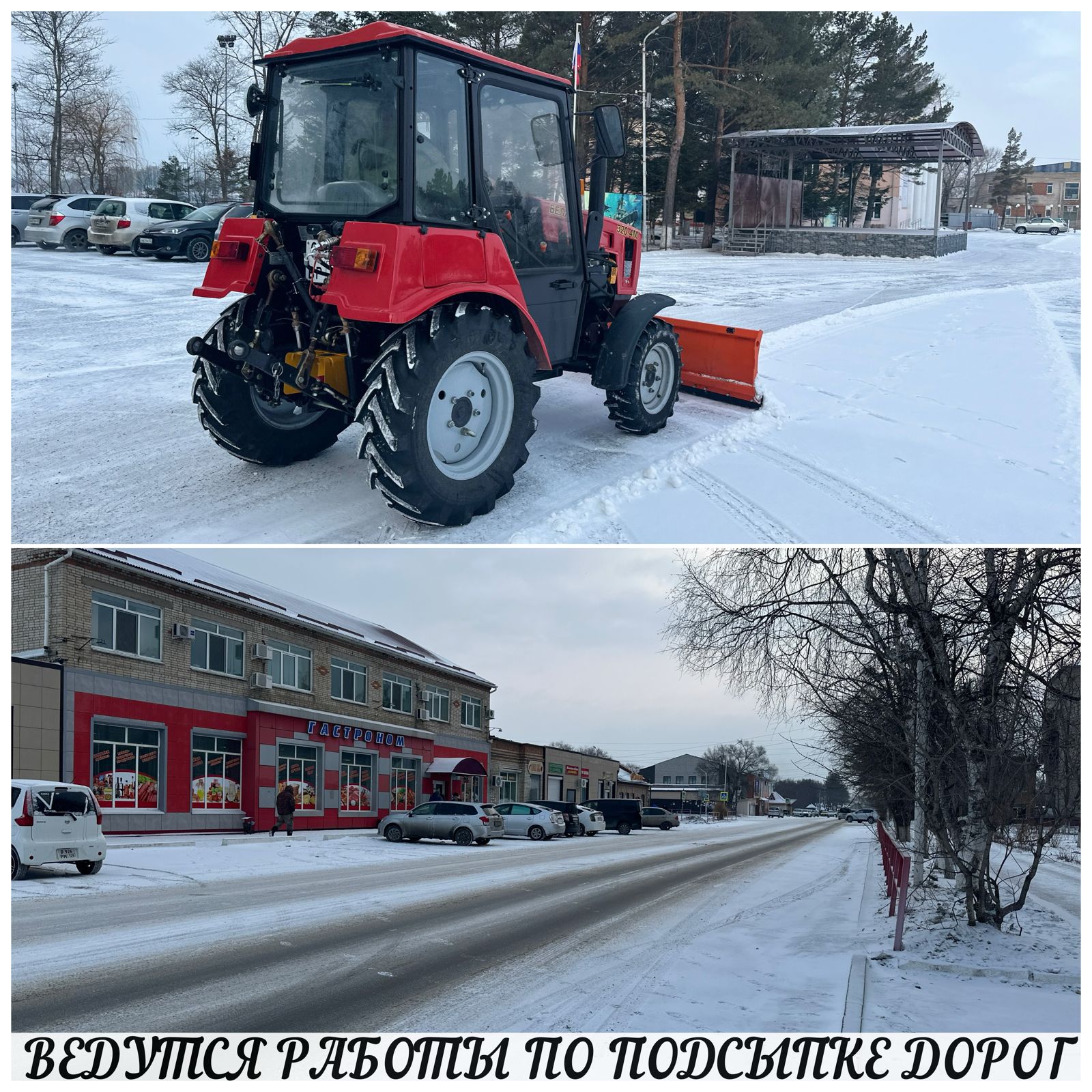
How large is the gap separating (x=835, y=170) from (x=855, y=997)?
51314 mm

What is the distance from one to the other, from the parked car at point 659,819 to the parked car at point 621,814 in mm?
3891

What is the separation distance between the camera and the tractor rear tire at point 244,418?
912 centimetres

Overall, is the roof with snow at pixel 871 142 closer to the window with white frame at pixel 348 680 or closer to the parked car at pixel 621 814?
the window with white frame at pixel 348 680

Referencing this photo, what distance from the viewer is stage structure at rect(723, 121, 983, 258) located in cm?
4091

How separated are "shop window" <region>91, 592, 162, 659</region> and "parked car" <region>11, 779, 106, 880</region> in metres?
6.84

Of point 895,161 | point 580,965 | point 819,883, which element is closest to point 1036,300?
point 819,883

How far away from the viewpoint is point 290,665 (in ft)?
87.4

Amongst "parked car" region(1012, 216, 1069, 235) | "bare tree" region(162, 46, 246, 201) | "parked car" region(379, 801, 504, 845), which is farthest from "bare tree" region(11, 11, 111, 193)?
"parked car" region(1012, 216, 1069, 235)

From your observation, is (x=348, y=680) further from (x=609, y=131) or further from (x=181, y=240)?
(x=609, y=131)

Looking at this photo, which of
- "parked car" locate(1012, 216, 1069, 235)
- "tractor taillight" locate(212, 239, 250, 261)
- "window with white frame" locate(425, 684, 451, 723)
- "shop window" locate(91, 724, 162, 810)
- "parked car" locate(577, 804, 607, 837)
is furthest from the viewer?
"parked car" locate(1012, 216, 1069, 235)

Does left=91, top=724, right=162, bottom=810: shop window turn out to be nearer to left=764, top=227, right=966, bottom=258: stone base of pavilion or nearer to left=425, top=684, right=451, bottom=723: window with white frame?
left=425, top=684, right=451, bottom=723: window with white frame

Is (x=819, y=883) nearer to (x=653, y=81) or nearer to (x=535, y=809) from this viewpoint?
(x=535, y=809)

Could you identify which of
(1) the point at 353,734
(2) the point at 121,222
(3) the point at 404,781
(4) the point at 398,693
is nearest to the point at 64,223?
(2) the point at 121,222

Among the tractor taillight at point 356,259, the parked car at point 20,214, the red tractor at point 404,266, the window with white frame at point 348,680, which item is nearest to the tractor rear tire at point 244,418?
the red tractor at point 404,266
